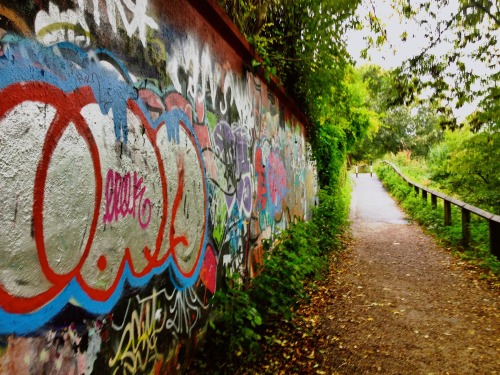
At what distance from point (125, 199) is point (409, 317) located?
386cm

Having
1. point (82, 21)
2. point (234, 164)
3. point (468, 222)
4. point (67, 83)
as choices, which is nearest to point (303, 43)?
point (234, 164)

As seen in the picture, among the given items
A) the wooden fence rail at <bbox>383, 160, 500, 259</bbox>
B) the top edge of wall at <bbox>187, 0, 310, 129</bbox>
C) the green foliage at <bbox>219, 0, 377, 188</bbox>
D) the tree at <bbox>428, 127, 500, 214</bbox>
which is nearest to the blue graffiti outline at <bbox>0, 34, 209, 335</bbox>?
the top edge of wall at <bbox>187, 0, 310, 129</bbox>

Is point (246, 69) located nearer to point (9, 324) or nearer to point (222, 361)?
point (222, 361)

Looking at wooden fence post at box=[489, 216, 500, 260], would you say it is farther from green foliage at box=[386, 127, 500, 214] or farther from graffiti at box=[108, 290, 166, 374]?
graffiti at box=[108, 290, 166, 374]

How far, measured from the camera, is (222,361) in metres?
3.04

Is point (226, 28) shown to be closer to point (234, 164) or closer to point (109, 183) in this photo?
point (234, 164)

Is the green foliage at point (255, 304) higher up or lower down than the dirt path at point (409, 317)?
higher up

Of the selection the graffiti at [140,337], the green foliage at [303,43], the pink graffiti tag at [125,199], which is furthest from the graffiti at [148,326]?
the green foliage at [303,43]

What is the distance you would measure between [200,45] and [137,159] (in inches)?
59.4

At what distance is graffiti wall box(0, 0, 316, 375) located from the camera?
1.41 meters

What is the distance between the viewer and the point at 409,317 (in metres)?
4.46

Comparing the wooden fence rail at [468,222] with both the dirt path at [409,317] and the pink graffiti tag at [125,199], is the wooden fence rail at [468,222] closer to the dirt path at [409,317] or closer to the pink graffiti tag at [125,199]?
the dirt path at [409,317]

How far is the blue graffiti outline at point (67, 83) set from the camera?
4.48 feet

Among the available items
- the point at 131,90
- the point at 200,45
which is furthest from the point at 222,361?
the point at 200,45
